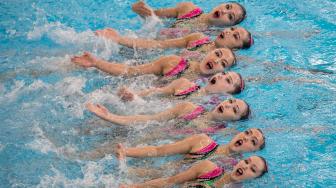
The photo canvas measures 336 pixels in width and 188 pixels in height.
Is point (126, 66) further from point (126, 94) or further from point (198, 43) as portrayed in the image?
point (198, 43)

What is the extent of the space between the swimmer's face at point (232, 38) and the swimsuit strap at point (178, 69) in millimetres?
669

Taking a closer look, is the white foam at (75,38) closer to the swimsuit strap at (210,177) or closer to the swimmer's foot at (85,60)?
the swimmer's foot at (85,60)

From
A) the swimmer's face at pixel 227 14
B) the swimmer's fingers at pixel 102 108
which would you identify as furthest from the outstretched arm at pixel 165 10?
the swimmer's fingers at pixel 102 108

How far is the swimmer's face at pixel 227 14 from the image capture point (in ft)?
25.8

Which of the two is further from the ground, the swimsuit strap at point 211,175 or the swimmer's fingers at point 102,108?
the swimmer's fingers at point 102,108

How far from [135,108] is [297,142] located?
1.76 m

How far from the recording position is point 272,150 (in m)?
6.45

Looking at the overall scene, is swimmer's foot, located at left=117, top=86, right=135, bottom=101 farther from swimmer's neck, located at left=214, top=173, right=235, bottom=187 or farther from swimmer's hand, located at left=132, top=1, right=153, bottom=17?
swimmer's hand, located at left=132, top=1, right=153, bottom=17

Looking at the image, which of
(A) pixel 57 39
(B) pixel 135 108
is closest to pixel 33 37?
(A) pixel 57 39

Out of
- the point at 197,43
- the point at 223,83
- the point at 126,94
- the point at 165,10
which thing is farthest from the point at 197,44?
the point at 126,94

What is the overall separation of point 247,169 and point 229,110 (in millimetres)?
915

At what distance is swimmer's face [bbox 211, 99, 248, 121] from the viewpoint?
6.32m

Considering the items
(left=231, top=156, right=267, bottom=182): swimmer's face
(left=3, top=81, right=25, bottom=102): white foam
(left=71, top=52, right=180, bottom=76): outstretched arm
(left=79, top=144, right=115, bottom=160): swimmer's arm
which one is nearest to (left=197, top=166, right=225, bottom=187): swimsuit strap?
(left=231, top=156, right=267, bottom=182): swimmer's face

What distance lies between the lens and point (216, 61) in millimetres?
7023
